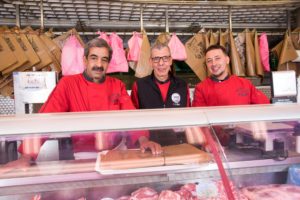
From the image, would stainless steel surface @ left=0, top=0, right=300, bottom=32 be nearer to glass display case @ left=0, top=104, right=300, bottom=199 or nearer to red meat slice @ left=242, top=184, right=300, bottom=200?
glass display case @ left=0, top=104, right=300, bottom=199

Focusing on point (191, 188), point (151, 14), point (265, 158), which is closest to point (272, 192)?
point (265, 158)

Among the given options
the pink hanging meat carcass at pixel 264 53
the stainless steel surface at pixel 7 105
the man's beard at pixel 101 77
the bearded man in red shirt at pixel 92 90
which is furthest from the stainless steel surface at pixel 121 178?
the pink hanging meat carcass at pixel 264 53

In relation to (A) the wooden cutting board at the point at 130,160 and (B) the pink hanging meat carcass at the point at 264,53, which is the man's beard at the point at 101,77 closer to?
(A) the wooden cutting board at the point at 130,160

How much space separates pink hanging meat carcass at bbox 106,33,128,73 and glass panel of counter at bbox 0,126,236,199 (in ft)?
7.47

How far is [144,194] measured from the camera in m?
1.41

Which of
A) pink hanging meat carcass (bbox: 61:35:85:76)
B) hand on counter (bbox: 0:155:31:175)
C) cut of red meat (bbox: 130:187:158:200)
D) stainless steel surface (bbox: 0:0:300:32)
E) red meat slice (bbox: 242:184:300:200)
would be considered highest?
stainless steel surface (bbox: 0:0:300:32)

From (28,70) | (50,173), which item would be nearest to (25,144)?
(50,173)

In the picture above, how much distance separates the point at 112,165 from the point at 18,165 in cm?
41

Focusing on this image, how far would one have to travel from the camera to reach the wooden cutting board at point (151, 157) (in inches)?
51.3

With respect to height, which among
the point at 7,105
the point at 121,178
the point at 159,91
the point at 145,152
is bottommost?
the point at 121,178

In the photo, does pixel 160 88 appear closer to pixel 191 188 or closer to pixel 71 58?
pixel 191 188

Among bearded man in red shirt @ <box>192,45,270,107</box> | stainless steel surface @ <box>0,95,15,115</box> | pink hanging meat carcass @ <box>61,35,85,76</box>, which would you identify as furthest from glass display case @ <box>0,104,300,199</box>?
stainless steel surface @ <box>0,95,15,115</box>

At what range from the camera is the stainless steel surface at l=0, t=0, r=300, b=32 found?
3709 millimetres

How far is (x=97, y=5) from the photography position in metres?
3.74
